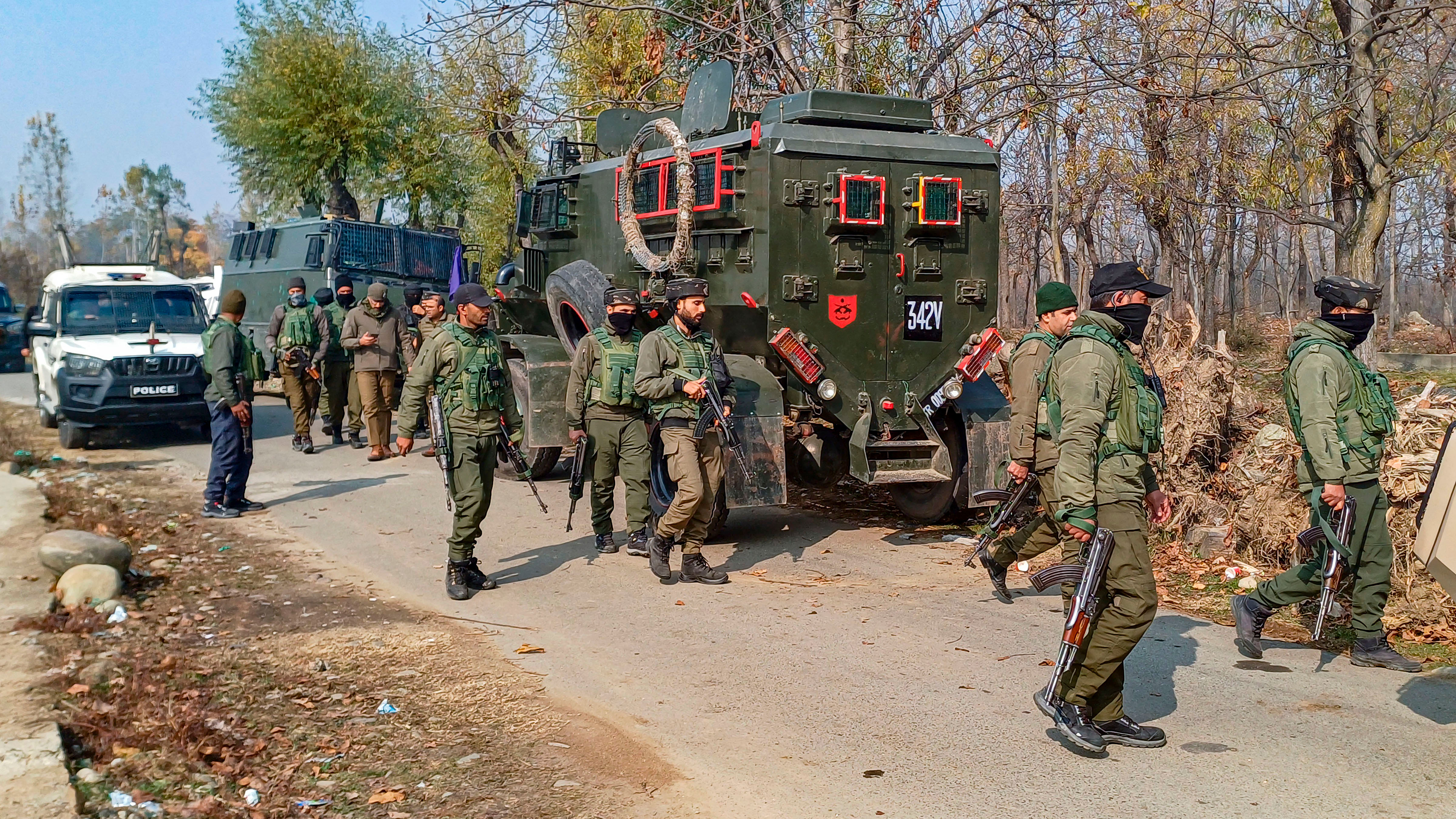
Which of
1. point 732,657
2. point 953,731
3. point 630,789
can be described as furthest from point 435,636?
point 953,731

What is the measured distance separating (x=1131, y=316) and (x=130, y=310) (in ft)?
43.5

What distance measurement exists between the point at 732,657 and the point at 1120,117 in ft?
56.9

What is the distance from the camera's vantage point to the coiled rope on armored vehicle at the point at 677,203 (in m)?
9.20

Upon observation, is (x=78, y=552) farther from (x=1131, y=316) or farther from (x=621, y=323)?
(x=1131, y=316)

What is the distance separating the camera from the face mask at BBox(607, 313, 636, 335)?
8664 millimetres

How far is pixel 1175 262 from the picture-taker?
28.5 m

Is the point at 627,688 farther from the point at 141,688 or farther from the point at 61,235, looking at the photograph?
the point at 61,235

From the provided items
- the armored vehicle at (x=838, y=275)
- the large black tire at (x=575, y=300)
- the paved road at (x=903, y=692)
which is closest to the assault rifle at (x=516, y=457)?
the paved road at (x=903, y=692)

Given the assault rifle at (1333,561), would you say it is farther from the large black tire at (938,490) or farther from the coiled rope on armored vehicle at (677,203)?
the coiled rope on armored vehicle at (677,203)

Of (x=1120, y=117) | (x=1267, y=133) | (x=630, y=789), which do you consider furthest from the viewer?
(x=1267, y=133)

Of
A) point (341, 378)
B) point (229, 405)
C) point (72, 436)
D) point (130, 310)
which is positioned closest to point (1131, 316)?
point (229, 405)

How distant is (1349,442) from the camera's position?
609cm

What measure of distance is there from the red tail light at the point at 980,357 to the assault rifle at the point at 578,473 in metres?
2.94

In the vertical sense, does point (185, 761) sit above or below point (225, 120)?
below
